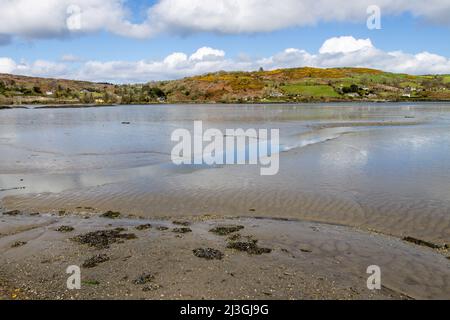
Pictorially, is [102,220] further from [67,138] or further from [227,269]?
[67,138]

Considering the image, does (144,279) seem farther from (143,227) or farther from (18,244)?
(18,244)

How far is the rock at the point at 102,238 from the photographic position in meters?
9.28

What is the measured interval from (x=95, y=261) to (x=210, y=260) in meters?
2.38

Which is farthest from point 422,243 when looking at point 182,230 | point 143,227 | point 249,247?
point 143,227

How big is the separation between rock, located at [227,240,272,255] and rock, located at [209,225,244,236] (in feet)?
2.63

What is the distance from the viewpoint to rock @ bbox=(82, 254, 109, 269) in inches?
316

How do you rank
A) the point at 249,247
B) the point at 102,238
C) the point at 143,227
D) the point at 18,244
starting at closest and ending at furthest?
1. the point at 249,247
2. the point at 18,244
3. the point at 102,238
4. the point at 143,227

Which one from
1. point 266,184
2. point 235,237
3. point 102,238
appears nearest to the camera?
point 102,238

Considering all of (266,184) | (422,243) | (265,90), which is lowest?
Answer: (422,243)

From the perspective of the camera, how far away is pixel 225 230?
Result: 10305 millimetres

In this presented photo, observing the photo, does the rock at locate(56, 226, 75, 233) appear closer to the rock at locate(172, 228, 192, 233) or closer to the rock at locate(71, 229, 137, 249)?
the rock at locate(71, 229, 137, 249)

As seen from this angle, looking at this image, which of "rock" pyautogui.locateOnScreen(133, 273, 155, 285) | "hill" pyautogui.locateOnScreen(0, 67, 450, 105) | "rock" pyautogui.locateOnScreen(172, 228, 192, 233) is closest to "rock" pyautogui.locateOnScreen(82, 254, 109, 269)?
"rock" pyautogui.locateOnScreen(133, 273, 155, 285)

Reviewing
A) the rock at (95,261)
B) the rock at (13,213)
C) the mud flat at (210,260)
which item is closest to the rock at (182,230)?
the mud flat at (210,260)

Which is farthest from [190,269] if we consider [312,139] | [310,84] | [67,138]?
[310,84]
